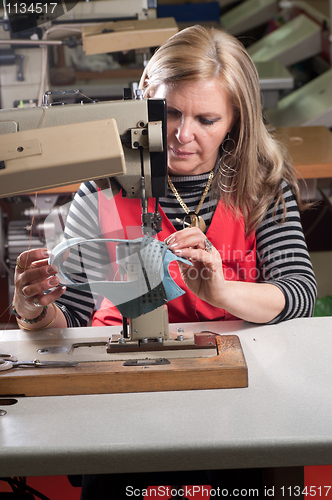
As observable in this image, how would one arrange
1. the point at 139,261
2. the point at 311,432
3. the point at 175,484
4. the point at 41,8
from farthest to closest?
the point at 41,8, the point at 175,484, the point at 139,261, the point at 311,432

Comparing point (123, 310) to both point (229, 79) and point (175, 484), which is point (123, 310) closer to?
point (175, 484)

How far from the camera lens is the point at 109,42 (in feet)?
8.23

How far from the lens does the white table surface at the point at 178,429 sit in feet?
2.69

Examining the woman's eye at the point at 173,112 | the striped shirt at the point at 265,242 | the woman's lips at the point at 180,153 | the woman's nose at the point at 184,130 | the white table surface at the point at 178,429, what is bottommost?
the white table surface at the point at 178,429

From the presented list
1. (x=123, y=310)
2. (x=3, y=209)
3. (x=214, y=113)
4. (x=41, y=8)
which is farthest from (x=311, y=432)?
(x=3, y=209)

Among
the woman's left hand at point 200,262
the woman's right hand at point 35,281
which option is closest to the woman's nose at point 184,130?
the woman's left hand at point 200,262

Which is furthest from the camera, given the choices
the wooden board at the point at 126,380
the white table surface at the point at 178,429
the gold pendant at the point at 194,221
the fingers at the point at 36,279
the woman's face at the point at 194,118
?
the gold pendant at the point at 194,221

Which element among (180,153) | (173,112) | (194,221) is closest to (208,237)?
(194,221)

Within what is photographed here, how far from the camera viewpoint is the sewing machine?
2.83ft

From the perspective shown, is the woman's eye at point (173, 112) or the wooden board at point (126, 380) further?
the woman's eye at point (173, 112)

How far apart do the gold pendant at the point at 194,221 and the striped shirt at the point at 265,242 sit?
0.02m

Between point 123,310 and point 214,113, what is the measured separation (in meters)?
0.54

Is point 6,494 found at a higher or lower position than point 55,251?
lower

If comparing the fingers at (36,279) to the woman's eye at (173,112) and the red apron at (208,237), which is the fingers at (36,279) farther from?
the woman's eye at (173,112)
